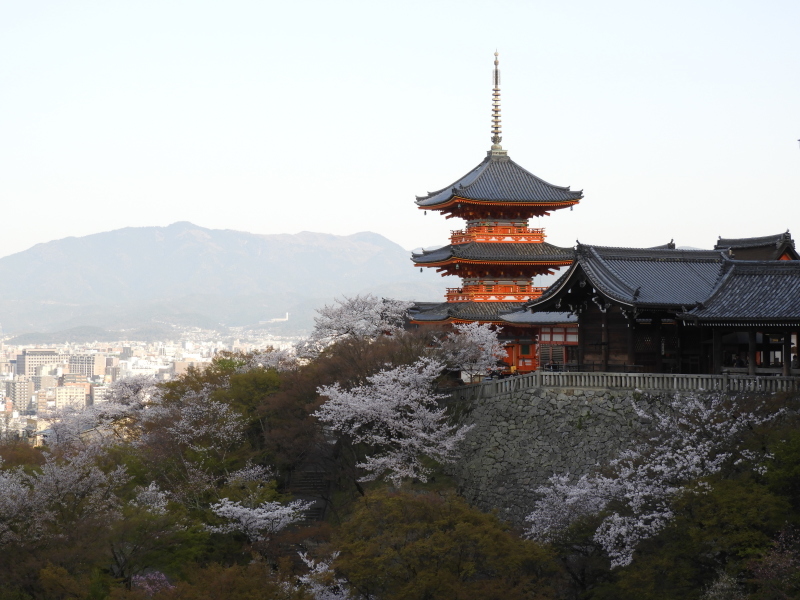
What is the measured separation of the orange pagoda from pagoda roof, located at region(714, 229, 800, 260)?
7.29 meters

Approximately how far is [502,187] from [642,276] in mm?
13981

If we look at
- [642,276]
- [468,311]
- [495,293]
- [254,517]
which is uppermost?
[642,276]

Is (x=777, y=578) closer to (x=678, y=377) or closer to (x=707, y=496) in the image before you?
(x=707, y=496)

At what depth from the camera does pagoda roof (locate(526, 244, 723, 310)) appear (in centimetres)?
2883

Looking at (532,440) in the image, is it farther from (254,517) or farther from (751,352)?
(254,517)

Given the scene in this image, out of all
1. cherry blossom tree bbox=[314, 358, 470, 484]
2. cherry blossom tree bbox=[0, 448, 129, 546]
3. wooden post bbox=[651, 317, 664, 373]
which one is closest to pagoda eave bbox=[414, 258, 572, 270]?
cherry blossom tree bbox=[314, 358, 470, 484]

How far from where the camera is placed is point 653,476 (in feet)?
81.3

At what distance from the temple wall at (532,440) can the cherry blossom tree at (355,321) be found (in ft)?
35.0

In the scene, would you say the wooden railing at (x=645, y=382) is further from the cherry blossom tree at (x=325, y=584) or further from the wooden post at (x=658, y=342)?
the cherry blossom tree at (x=325, y=584)

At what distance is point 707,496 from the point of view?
2283 cm

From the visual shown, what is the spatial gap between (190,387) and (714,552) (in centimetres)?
2373

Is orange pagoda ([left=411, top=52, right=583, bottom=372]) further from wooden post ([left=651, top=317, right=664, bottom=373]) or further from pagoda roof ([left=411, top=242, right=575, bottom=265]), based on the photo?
wooden post ([left=651, top=317, right=664, bottom=373])

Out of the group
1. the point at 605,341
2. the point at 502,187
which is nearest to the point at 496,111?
the point at 502,187

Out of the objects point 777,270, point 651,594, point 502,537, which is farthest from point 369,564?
point 777,270
